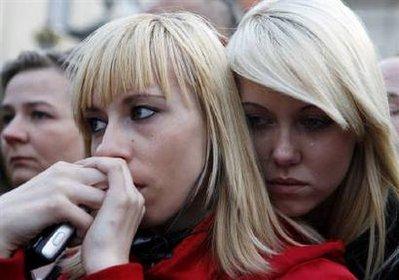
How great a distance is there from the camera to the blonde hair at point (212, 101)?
6.05ft

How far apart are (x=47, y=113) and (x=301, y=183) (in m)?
1.58

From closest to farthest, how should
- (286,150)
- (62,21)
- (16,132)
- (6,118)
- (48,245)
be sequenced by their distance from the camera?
(48,245) < (286,150) < (16,132) < (6,118) < (62,21)

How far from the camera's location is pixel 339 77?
6.16 ft

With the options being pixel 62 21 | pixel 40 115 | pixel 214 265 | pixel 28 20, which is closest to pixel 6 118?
pixel 40 115

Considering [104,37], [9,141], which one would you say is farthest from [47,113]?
[104,37]

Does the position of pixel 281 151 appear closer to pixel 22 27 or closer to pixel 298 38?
pixel 298 38

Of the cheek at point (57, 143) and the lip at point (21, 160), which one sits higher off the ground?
the cheek at point (57, 143)

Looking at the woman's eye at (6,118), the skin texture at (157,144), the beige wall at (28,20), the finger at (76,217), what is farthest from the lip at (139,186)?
Answer: the beige wall at (28,20)

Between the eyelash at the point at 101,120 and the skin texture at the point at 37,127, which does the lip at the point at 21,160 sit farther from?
the eyelash at the point at 101,120

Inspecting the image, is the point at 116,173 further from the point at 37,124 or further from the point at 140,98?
the point at 37,124

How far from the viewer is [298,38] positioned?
6.21ft

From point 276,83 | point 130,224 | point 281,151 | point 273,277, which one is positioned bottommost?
→ point 273,277

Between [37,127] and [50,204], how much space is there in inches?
56.8

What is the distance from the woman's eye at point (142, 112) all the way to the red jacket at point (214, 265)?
28cm
